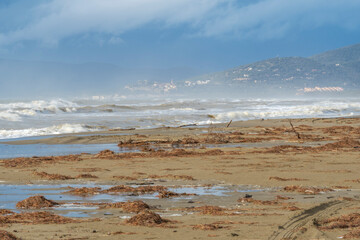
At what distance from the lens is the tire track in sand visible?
5.80 metres

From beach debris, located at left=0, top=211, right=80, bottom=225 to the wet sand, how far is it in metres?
0.04

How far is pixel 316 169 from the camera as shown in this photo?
11.7m

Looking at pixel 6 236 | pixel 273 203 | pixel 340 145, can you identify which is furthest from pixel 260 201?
pixel 340 145

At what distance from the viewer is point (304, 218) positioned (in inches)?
264

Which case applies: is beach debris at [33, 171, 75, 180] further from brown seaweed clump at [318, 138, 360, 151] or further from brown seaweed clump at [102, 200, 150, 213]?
brown seaweed clump at [318, 138, 360, 151]

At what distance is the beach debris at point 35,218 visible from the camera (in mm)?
6655

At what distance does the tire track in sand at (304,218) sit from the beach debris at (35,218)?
259 cm

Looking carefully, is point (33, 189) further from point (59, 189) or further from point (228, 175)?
point (228, 175)

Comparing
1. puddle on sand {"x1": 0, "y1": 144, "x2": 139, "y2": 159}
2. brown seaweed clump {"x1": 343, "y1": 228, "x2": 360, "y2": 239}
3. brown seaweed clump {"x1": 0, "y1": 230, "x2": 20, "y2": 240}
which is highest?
puddle on sand {"x1": 0, "y1": 144, "x2": 139, "y2": 159}

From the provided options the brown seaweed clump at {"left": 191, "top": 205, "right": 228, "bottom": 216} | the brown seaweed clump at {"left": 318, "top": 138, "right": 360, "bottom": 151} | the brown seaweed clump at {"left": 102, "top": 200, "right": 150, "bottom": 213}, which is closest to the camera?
the brown seaweed clump at {"left": 191, "top": 205, "right": 228, "bottom": 216}

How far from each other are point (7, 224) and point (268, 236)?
316 cm

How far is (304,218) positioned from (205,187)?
10.4 feet

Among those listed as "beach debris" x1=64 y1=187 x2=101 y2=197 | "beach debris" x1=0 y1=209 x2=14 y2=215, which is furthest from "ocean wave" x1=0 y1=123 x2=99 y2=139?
"beach debris" x1=0 y1=209 x2=14 y2=215

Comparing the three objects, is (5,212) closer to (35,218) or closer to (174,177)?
(35,218)
